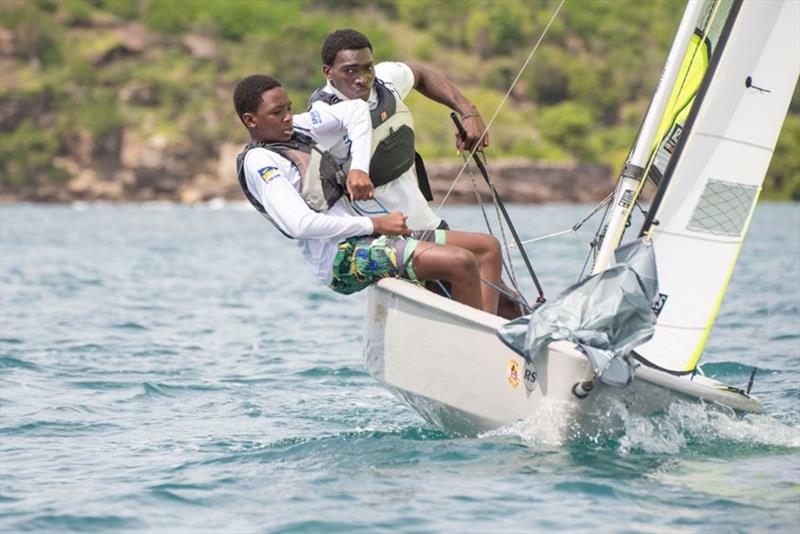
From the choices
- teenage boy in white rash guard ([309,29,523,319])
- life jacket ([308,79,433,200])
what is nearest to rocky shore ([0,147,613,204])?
teenage boy in white rash guard ([309,29,523,319])

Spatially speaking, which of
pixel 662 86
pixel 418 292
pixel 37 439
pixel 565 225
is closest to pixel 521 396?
pixel 418 292

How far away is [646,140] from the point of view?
692cm

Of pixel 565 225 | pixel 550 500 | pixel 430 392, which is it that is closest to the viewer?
pixel 550 500

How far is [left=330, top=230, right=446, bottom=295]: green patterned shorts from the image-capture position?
688 centimetres

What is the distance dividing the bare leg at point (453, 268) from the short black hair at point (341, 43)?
42.2 inches

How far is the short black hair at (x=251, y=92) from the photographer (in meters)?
6.87

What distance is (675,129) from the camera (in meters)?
7.40

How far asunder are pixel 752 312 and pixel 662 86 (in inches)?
339

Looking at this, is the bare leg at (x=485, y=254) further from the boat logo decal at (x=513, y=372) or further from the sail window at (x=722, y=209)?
the sail window at (x=722, y=209)

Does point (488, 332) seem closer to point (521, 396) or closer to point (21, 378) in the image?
point (521, 396)

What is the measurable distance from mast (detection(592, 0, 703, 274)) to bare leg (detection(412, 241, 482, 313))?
2.06ft

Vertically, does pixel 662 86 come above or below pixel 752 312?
above

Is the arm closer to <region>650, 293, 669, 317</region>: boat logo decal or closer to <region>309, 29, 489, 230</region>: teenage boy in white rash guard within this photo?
<region>309, 29, 489, 230</region>: teenage boy in white rash guard

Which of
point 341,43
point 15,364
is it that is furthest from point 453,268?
point 15,364
